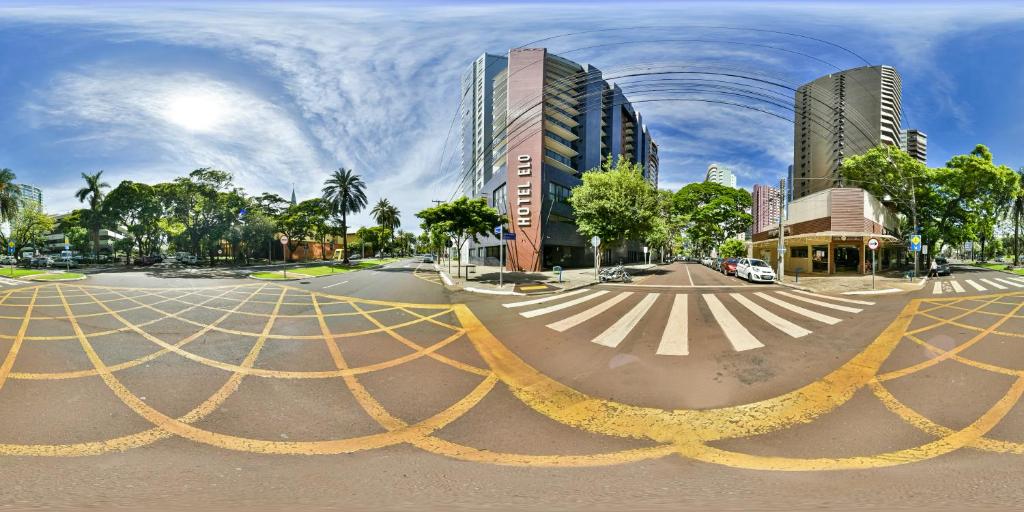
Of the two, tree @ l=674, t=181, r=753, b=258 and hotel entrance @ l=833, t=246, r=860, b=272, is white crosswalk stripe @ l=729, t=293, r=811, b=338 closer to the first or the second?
hotel entrance @ l=833, t=246, r=860, b=272

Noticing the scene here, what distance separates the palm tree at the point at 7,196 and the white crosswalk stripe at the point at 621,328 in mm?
47450

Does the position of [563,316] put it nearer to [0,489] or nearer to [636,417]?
[636,417]

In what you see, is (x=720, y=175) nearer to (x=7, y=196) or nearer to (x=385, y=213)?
(x=385, y=213)

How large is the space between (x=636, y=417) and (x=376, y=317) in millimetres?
6376

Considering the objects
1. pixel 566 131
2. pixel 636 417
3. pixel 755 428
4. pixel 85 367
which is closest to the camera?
pixel 755 428

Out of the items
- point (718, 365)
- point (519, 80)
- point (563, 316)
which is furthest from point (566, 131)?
point (718, 365)

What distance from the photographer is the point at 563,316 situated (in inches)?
325

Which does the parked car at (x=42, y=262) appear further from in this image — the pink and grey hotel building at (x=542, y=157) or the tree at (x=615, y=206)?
the tree at (x=615, y=206)

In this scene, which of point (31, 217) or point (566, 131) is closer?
point (566, 131)

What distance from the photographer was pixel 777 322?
7750 mm

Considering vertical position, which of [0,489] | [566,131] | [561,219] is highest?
[566,131]

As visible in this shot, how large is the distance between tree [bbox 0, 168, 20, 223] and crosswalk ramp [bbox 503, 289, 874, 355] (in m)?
44.8

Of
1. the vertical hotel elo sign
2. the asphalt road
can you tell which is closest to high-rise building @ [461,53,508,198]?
the vertical hotel elo sign

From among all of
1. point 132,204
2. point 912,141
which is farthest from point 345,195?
point 912,141
